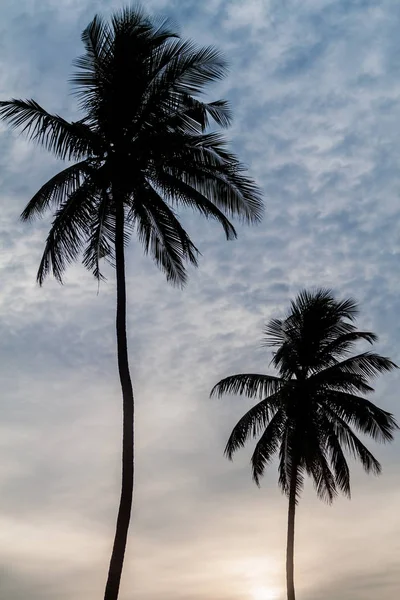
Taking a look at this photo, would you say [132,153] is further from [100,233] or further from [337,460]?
[337,460]

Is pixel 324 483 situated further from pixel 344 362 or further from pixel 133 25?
pixel 133 25

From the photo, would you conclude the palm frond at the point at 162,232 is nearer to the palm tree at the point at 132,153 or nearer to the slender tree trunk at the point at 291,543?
the palm tree at the point at 132,153

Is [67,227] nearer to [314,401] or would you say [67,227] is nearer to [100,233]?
[100,233]

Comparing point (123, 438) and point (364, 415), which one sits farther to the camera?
point (364, 415)

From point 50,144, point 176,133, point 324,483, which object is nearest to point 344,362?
point 324,483

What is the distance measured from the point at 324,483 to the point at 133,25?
62.4 feet

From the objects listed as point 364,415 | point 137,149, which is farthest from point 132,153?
point 364,415

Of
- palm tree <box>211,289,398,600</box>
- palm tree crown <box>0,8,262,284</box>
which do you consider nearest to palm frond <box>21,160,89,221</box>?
palm tree crown <box>0,8,262,284</box>

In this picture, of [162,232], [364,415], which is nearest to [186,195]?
[162,232]

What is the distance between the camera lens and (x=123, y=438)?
17203mm

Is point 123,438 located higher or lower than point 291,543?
lower


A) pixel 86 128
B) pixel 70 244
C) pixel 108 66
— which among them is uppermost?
pixel 108 66

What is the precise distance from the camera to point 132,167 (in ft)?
62.5

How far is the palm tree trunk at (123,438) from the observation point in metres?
15.7
